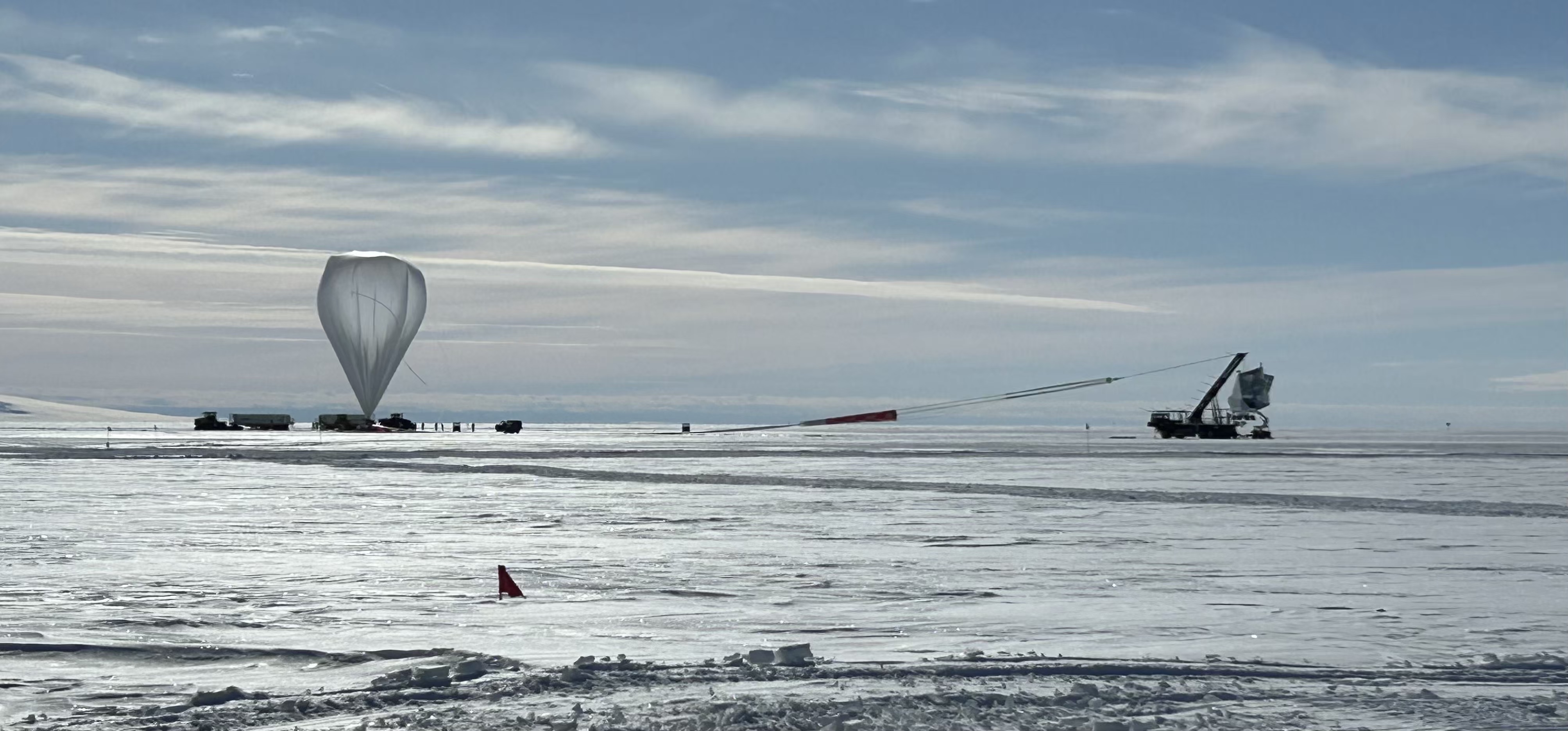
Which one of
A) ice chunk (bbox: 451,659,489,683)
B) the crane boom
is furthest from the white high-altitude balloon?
ice chunk (bbox: 451,659,489,683)

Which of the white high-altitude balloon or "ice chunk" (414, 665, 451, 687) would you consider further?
the white high-altitude balloon

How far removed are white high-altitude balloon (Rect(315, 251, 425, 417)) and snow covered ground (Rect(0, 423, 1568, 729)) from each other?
101364mm

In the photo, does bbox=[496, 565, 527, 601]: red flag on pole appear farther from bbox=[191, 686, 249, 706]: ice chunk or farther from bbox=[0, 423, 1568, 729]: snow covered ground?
bbox=[191, 686, 249, 706]: ice chunk

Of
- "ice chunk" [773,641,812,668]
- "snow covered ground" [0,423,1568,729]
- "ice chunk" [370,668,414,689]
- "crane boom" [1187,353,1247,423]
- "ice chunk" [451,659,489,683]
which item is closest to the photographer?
"snow covered ground" [0,423,1568,729]

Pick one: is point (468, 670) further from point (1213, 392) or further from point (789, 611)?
point (1213, 392)

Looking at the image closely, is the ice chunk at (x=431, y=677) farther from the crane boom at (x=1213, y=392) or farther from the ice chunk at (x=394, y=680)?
the crane boom at (x=1213, y=392)

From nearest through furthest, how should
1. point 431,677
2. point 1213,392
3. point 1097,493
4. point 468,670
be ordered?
point 431,677 → point 468,670 → point 1097,493 → point 1213,392

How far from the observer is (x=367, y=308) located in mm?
124438

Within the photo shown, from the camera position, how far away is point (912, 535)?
695 inches

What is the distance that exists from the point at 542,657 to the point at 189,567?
6.59 meters

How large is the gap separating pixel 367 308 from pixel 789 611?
120 metres

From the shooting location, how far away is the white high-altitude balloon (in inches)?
4887

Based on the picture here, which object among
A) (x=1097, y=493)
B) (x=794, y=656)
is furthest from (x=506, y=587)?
(x=1097, y=493)

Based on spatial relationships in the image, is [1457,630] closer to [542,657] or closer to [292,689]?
[542,657]
